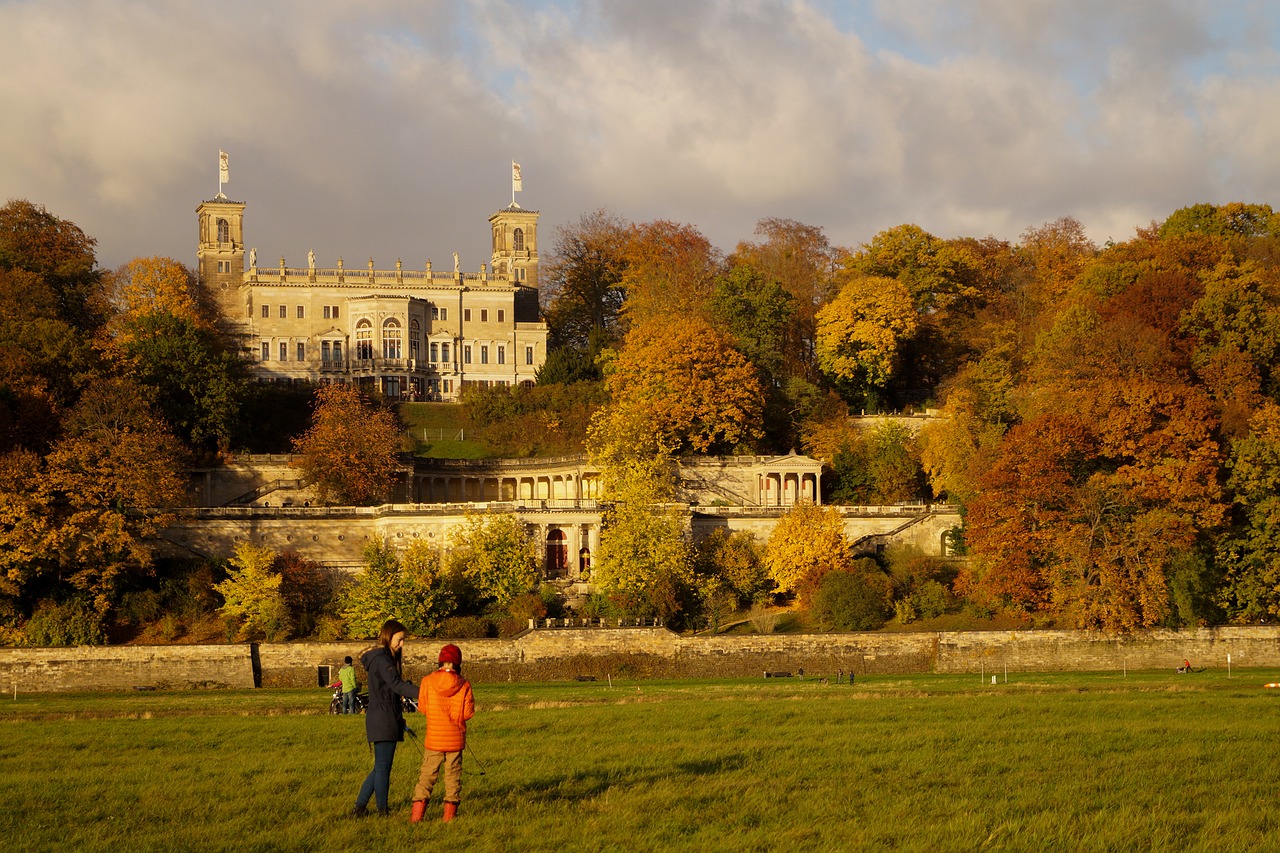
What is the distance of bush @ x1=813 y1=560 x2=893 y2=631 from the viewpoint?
45906 mm

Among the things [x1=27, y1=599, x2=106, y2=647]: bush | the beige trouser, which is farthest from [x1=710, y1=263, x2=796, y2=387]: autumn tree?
the beige trouser

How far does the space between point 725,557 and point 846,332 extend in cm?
1978

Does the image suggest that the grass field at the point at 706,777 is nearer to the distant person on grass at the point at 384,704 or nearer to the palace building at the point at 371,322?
the distant person on grass at the point at 384,704

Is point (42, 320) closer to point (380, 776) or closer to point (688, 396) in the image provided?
point (688, 396)

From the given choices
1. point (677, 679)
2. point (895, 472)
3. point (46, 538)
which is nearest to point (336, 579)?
point (46, 538)

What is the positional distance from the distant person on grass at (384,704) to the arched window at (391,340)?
69814 millimetres

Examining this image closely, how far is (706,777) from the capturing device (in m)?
17.1

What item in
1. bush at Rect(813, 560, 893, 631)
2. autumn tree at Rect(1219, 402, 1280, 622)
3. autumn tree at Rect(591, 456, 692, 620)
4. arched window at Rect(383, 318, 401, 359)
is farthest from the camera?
arched window at Rect(383, 318, 401, 359)

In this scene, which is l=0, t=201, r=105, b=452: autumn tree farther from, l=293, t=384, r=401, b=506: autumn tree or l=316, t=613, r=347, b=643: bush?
l=316, t=613, r=347, b=643: bush

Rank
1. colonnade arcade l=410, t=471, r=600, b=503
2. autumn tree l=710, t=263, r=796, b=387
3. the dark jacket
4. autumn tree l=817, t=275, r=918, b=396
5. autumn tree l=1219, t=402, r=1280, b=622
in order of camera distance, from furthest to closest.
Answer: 1. autumn tree l=817, t=275, r=918, b=396
2. autumn tree l=710, t=263, r=796, b=387
3. colonnade arcade l=410, t=471, r=600, b=503
4. autumn tree l=1219, t=402, r=1280, b=622
5. the dark jacket

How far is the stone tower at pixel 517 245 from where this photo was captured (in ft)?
301

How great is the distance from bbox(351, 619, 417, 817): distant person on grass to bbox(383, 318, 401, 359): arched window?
69814 millimetres

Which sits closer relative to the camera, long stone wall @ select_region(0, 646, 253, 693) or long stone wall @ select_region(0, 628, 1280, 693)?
long stone wall @ select_region(0, 646, 253, 693)

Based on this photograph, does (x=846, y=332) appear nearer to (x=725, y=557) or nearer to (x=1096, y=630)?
(x=725, y=557)
